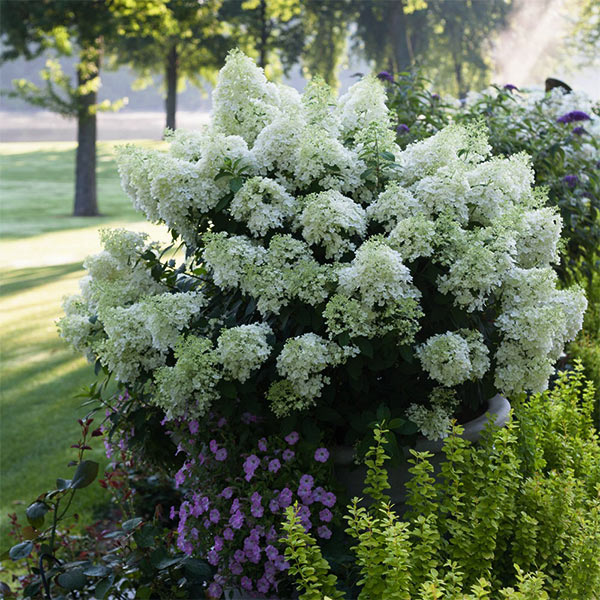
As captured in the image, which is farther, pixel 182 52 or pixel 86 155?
pixel 182 52

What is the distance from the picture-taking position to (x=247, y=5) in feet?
48.2

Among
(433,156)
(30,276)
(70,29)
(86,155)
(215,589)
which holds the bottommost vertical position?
(30,276)

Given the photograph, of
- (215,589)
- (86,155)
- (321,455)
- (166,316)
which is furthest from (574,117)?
(86,155)

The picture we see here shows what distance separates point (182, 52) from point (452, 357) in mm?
17814

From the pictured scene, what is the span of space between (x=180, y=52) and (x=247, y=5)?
13.6ft

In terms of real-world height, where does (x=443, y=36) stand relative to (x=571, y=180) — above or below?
above

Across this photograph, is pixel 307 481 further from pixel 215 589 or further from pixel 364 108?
pixel 364 108

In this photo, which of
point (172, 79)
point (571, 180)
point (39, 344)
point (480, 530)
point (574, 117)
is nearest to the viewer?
point (480, 530)

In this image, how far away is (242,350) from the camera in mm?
2068

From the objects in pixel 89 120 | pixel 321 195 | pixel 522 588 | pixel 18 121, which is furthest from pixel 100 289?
pixel 18 121

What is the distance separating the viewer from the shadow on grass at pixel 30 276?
959 centimetres

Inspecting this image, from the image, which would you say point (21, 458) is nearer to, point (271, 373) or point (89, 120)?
point (271, 373)

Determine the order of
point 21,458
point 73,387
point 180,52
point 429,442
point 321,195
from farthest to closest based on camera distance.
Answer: point 180,52, point 73,387, point 21,458, point 429,442, point 321,195

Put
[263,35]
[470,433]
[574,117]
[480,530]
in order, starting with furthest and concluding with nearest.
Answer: [263,35]
[574,117]
[470,433]
[480,530]
